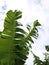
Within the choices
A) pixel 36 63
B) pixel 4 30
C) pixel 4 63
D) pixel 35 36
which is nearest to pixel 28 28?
pixel 35 36

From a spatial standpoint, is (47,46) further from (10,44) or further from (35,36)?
(10,44)

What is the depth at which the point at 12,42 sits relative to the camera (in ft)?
20.1

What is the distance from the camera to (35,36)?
6836 millimetres

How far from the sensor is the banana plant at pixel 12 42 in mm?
6095

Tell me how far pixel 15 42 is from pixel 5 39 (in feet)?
0.88

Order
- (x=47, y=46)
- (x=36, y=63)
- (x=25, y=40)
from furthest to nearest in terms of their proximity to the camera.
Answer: (x=47, y=46) → (x=36, y=63) → (x=25, y=40)

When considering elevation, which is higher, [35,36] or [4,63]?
[35,36]

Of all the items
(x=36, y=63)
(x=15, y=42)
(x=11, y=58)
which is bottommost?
(x=36, y=63)

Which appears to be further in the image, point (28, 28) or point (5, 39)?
point (28, 28)

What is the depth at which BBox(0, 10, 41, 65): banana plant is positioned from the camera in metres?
6.09

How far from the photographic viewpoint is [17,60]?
6391 mm

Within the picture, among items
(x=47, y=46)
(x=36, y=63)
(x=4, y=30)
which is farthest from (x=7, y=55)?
(x=47, y=46)

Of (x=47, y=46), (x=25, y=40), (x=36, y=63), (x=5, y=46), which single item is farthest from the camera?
(x=47, y=46)

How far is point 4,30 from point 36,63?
3484 mm
